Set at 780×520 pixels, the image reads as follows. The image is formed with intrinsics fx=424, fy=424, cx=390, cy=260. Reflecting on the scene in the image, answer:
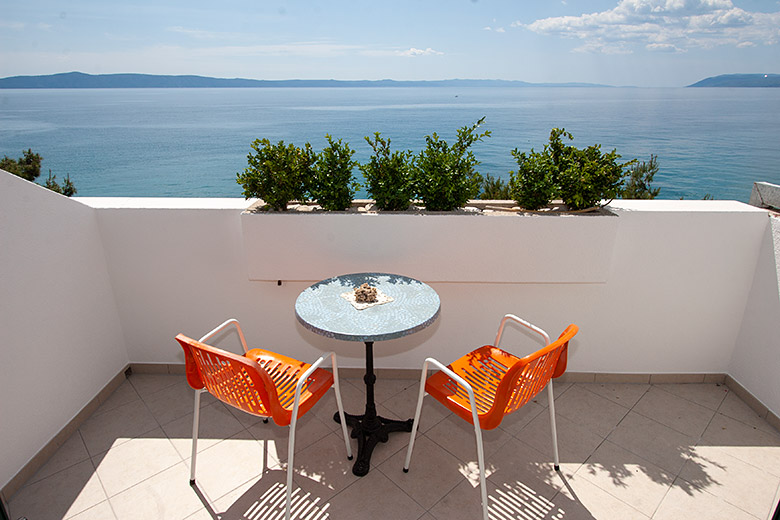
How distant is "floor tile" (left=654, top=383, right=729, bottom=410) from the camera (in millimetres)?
2945

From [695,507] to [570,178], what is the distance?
1.90 m

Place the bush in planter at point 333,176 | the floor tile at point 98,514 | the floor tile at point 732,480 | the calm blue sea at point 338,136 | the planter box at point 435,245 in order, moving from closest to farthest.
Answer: the floor tile at point 98,514, the floor tile at point 732,480, the planter box at point 435,245, the bush in planter at point 333,176, the calm blue sea at point 338,136

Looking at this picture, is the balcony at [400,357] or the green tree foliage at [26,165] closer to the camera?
the balcony at [400,357]

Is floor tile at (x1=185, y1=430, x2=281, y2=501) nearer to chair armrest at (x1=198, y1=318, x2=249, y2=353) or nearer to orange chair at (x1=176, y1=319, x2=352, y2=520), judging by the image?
orange chair at (x1=176, y1=319, x2=352, y2=520)

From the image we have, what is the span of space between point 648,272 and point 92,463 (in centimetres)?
363

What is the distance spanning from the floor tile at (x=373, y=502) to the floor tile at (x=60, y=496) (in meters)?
1.21

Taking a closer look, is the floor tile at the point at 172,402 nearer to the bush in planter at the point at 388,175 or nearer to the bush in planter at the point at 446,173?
the bush in planter at the point at 388,175

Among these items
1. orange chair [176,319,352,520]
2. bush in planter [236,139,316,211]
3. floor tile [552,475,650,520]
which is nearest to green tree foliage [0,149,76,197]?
bush in planter [236,139,316,211]

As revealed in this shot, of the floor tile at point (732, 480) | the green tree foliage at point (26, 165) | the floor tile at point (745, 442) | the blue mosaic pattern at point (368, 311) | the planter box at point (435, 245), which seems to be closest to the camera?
the blue mosaic pattern at point (368, 311)

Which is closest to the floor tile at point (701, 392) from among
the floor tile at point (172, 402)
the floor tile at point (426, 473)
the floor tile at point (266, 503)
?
the floor tile at point (426, 473)

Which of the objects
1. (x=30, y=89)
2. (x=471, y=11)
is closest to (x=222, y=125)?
(x=471, y=11)

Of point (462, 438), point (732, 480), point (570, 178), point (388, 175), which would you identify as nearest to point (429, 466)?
point (462, 438)

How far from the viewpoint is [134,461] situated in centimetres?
239

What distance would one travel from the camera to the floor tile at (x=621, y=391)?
9.70 ft
